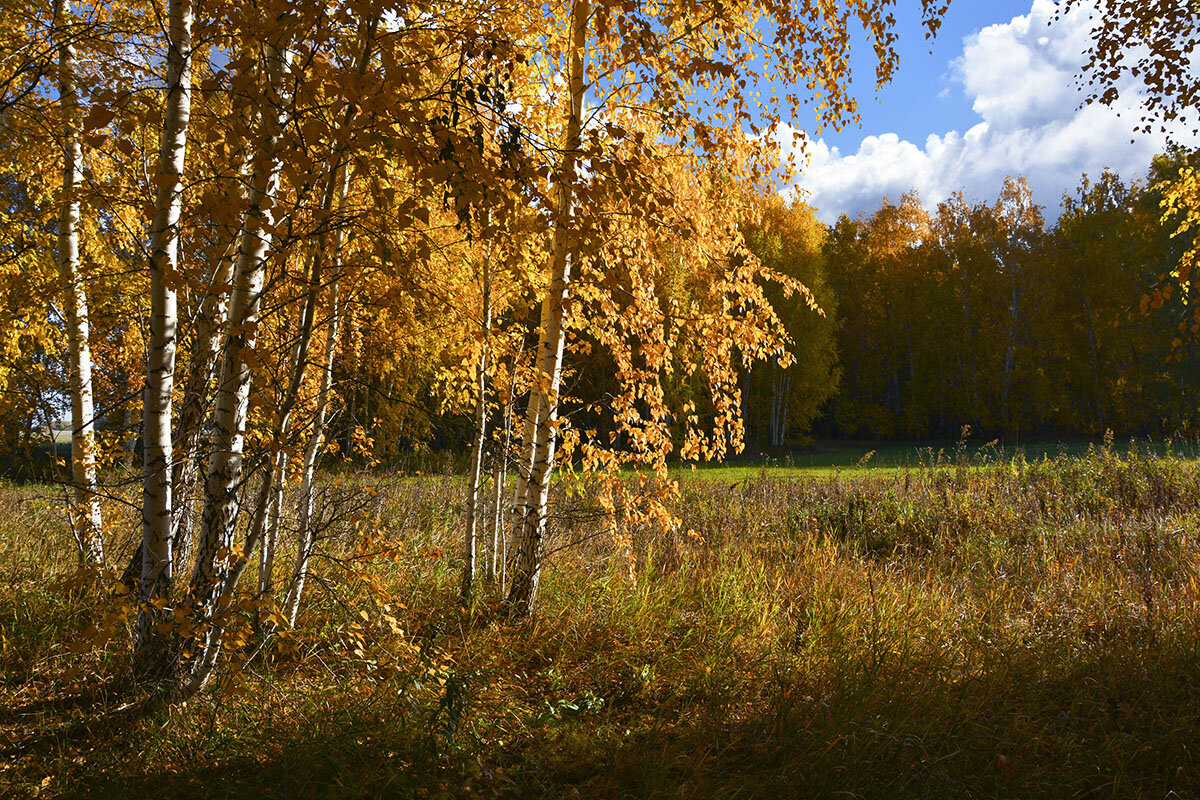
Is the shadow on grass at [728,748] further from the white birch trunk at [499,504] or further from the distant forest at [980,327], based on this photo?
the distant forest at [980,327]

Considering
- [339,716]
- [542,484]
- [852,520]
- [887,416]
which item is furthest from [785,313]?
[339,716]

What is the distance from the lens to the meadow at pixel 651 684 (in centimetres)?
278

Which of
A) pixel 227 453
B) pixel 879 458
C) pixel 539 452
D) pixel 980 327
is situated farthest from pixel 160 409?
pixel 980 327

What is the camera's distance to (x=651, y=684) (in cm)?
376

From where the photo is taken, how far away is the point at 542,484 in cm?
450

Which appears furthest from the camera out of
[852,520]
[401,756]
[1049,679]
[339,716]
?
[852,520]

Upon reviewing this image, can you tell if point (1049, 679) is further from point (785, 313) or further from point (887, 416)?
point (887, 416)

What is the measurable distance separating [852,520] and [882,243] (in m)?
27.0

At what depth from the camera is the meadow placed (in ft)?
9.12

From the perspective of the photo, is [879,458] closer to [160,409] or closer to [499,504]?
[499,504]

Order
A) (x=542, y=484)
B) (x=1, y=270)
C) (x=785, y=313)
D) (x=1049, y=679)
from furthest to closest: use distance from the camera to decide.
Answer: (x=785, y=313) < (x=1, y=270) < (x=542, y=484) < (x=1049, y=679)

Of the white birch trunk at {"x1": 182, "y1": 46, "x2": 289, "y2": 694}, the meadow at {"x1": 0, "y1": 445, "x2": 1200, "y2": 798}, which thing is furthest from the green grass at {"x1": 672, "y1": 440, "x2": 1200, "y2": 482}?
the white birch trunk at {"x1": 182, "y1": 46, "x2": 289, "y2": 694}

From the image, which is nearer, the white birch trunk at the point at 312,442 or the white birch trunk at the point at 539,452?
the white birch trunk at the point at 312,442

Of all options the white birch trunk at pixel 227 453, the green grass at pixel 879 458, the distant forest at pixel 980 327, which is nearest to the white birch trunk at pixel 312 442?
the white birch trunk at pixel 227 453
